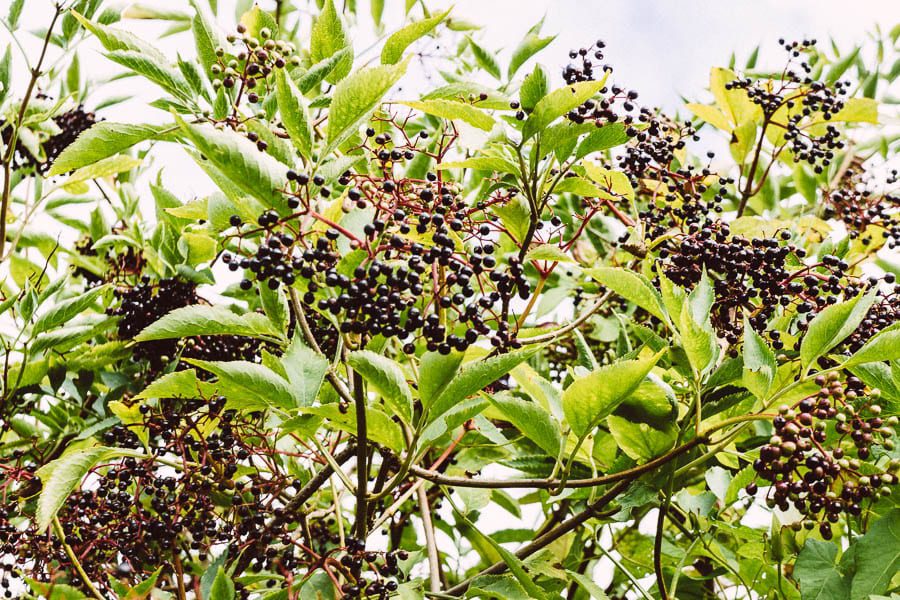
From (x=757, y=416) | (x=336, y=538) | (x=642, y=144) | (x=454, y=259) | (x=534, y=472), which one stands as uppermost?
(x=642, y=144)

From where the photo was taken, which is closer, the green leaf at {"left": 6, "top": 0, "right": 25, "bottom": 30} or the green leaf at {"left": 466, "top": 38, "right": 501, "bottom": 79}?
the green leaf at {"left": 6, "top": 0, "right": 25, "bottom": 30}

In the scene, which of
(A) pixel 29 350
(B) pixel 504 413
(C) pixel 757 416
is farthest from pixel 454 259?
(A) pixel 29 350

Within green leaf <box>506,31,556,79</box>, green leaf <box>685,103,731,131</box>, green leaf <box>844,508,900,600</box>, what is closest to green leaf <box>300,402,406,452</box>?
green leaf <box>844,508,900,600</box>

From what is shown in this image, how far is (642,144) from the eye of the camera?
188cm

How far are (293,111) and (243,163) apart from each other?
0.12 m

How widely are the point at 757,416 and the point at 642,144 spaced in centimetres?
80

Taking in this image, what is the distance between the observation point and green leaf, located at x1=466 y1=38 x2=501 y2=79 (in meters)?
2.43

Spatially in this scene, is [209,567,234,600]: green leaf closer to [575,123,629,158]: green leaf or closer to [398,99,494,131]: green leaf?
[398,99,494,131]: green leaf

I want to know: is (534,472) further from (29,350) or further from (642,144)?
(29,350)

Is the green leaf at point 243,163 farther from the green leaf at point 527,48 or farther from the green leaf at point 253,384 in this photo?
the green leaf at point 527,48

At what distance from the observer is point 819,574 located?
1495 mm

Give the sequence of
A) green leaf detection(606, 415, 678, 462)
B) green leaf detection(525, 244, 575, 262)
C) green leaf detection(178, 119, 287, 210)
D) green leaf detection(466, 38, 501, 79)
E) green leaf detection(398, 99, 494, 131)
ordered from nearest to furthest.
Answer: green leaf detection(178, 119, 287, 210)
green leaf detection(398, 99, 494, 131)
green leaf detection(525, 244, 575, 262)
green leaf detection(606, 415, 678, 462)
green leaf detection(466, 38, 501, 79)

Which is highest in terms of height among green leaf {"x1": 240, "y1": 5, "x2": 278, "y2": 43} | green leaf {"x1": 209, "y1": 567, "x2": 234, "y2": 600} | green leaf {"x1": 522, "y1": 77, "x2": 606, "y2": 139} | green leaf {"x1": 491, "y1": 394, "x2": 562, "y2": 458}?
green leaf {"x1": 240, "y1": 5, "x2": 278, "y2": 43}

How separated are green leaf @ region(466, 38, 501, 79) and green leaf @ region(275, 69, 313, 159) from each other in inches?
52.3
